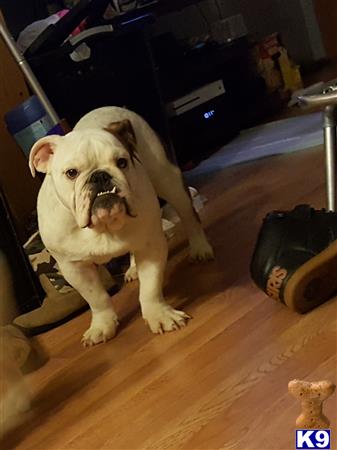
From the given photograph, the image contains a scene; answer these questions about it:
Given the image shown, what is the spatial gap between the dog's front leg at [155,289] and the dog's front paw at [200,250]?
0.34 metres

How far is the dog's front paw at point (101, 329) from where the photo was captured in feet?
5.86

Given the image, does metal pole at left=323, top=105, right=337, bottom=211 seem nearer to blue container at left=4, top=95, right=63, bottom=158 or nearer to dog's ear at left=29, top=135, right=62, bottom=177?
dog's ear at left=29, top=135, right=62, bottom=177

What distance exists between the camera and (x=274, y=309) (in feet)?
5.41

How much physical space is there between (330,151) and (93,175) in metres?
0.62

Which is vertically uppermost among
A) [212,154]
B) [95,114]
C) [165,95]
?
[95,114]

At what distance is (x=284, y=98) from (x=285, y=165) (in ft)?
3.58

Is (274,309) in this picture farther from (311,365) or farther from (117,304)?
(117,304)

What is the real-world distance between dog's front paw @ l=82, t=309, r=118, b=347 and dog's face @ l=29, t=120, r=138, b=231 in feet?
0.91

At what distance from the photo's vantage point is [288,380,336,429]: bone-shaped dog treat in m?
0.95

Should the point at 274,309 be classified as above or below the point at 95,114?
below

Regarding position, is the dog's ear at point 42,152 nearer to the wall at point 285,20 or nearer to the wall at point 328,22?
the wall at point 285,20

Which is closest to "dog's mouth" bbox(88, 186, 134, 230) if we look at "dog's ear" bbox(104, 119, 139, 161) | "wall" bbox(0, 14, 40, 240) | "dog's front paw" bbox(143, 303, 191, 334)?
"dog's ear" bbox(104, 119, 139, 161)

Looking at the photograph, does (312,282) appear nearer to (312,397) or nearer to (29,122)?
(312,397)

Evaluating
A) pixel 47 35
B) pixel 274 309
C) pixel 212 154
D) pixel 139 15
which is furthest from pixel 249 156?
pixel 274 309
